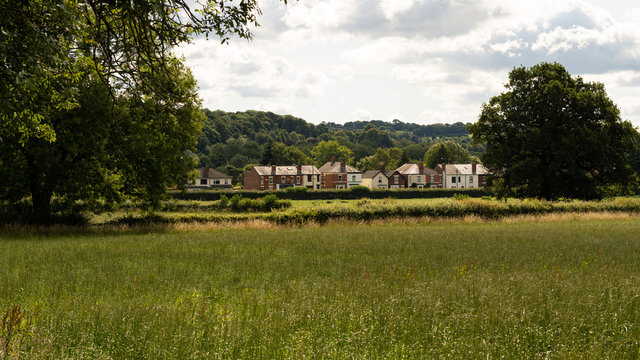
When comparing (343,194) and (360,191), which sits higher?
(360,191)

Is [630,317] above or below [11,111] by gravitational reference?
below

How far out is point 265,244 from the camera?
56.9ft

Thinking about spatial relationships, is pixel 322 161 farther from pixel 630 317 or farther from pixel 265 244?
pixel 630 317

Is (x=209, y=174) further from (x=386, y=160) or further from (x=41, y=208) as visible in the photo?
(x=41, y=208)

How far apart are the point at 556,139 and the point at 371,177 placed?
78553 mm

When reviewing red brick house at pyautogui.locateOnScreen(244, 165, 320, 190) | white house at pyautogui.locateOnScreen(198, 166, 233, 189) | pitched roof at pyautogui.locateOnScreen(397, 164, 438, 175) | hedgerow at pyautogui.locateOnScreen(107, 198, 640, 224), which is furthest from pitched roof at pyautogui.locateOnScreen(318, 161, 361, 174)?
hedgerow at pyautogui.locateOnScreen(107, 198, 640, 224)

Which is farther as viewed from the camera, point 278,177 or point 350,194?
point 278,177

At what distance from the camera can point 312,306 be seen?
669cm

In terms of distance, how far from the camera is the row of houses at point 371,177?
116 metres

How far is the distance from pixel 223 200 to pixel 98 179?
26019 millimetres

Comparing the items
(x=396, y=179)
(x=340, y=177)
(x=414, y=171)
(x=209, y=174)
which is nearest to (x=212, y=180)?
(x=209, y=174)

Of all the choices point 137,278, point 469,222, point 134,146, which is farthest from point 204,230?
point 469,222

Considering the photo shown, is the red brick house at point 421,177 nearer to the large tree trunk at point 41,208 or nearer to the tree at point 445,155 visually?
the tree at point 445,155

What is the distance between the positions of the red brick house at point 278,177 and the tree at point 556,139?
252 ft
